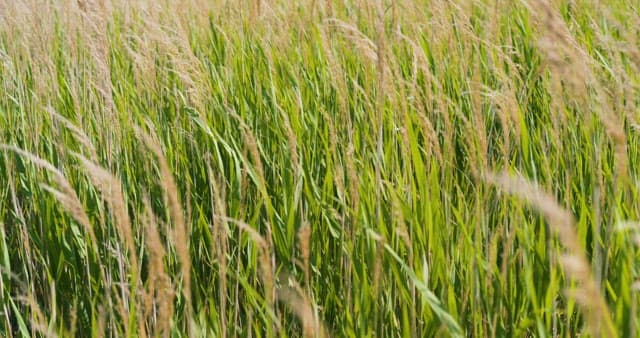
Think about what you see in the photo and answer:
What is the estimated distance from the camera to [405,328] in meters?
1.36

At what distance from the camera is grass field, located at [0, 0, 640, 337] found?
4.12 feet

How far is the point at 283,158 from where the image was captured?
6.55 ft

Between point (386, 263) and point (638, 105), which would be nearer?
point (386, 263)

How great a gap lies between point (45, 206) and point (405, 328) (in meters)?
1.01

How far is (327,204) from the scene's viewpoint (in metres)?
1.72

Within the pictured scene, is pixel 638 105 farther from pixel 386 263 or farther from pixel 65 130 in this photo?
pixel 65 130

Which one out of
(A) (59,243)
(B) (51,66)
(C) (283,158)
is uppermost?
(B) (51,66)

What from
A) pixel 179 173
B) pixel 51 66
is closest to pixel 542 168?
pixel 179 173

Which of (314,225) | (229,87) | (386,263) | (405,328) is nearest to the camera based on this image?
(405,328)

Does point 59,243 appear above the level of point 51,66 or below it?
below

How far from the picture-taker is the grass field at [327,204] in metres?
1.26

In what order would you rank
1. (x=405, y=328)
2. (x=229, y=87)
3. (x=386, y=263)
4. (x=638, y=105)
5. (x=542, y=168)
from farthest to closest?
(x=229, y=87), (x=638, y=105), (x=542, y=168), (x=386, y=263), (x=405, y=328)

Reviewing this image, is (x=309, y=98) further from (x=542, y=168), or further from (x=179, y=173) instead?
(x=542, y=168)

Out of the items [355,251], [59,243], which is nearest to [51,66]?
[59,243]
